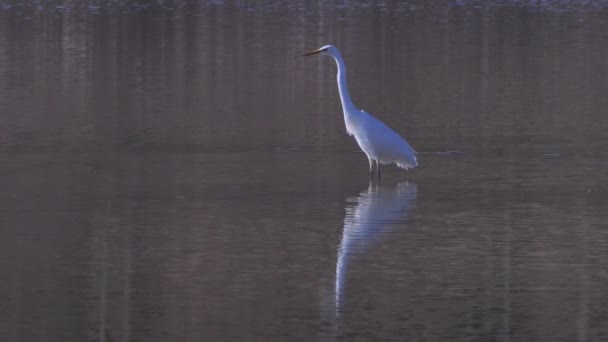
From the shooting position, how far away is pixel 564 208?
37.1 feet

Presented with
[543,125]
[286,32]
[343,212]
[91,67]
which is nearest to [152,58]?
[91,67]

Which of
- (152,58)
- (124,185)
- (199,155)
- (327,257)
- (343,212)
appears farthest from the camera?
(152,58)

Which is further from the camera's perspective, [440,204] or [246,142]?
→ [246,142]

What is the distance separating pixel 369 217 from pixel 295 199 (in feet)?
3.03

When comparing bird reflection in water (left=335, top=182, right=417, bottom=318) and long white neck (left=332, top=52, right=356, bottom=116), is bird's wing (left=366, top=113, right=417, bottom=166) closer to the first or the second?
bird reflection in water (left=335, top=182, right=417, bottom=318)

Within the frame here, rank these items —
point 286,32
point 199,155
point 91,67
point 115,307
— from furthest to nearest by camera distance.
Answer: point 286,32, point 91,67, point 199,155, point 115,307

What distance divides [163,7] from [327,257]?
33259 mm

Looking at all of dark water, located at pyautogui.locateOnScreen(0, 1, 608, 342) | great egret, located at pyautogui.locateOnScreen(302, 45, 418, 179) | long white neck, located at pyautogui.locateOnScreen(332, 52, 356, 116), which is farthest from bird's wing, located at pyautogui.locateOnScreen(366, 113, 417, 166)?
long white neck, located at pyautogui.locateOnScreen(332, 52, 356, 116)

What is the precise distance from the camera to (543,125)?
16.8 meters

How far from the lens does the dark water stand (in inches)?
310

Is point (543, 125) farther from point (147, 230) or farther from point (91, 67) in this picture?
point (91, 67)

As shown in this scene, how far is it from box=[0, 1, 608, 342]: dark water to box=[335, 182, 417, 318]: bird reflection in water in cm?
3

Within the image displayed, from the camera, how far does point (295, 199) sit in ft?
38.5

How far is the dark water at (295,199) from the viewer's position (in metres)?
7.87
